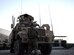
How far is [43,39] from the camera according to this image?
834cm

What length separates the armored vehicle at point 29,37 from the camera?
729 centimetres

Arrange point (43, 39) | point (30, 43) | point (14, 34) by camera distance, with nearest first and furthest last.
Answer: point (30, 43) < point (43, 39) < point (14, 34)

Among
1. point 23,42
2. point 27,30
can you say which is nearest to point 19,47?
point 23,42

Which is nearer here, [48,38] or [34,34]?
[34,34]

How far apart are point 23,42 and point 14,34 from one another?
1801 mm

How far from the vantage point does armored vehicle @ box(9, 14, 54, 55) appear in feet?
23.9

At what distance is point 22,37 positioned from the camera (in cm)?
747

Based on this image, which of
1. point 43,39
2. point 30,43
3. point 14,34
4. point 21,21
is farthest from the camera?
point 21,21

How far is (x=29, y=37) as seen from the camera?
7348mm

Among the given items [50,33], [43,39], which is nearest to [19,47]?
[43,39]

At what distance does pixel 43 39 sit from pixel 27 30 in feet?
4.33

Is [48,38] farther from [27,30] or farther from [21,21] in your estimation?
[21,21]

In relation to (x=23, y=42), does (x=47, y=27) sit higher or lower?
higher

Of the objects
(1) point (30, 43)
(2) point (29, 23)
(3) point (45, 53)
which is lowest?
(3) point (45, 53)
